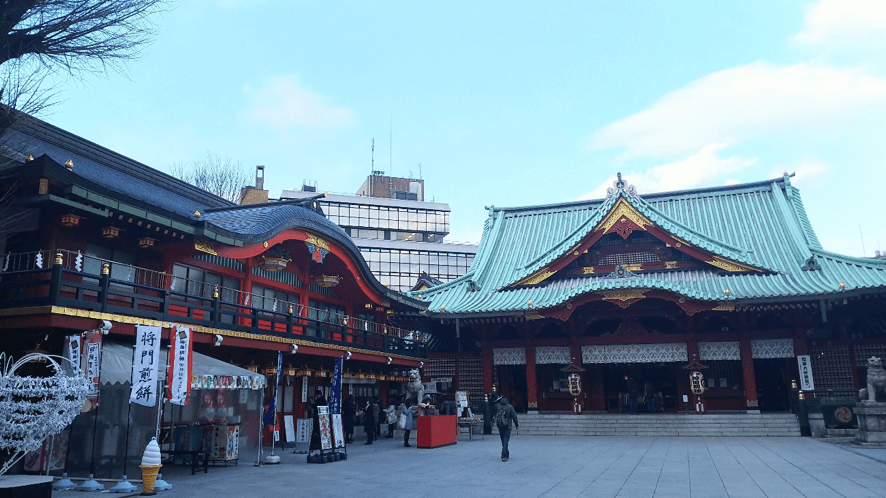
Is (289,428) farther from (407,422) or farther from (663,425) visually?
(663,425)

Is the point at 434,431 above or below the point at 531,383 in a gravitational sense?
below

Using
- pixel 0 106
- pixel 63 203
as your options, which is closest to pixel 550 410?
pixel 63 203

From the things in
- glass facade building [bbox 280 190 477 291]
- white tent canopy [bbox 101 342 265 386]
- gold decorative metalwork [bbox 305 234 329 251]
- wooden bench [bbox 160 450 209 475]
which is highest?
glass facade building [bbox 280 190 477 291]

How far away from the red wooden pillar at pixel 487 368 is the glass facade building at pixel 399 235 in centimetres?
3394

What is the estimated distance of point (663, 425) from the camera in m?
25.5

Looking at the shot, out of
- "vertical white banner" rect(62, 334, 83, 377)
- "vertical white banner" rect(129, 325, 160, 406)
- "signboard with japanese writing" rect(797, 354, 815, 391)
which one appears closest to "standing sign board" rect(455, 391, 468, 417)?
"signboard with japanese writing" rect(797, 354, 815, 391)

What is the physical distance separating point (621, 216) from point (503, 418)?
15778 millimetres

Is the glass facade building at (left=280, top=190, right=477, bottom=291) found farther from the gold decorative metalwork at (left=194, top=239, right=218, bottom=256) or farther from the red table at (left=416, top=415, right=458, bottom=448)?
the gold decorative metalwork at (left=194, top=239, right=218, bottom=256)

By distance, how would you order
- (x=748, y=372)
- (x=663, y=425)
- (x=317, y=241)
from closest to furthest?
(x=317, y=241) → (x=663, y=425) → (x=748, y=372)

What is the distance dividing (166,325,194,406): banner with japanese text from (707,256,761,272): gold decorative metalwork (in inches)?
916

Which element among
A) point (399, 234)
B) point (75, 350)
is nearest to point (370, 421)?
point (75, 350)

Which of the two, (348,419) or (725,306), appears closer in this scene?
(348,419)

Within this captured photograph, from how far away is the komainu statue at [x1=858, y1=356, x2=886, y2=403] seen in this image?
19.5 meters

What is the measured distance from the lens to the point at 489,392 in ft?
97.8
